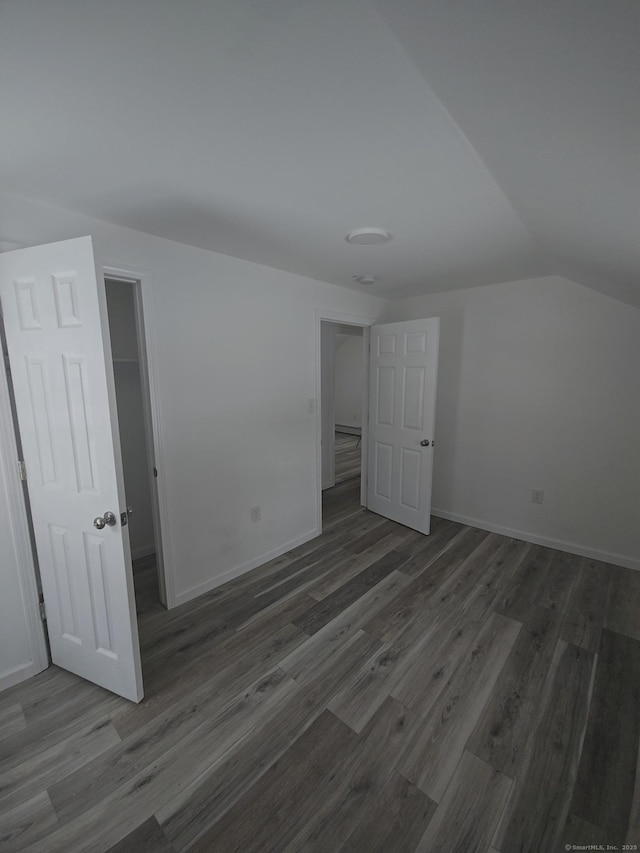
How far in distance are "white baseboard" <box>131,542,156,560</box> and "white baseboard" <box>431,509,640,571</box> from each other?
9.37ft

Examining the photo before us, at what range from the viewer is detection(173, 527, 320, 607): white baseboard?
2365 millimetres

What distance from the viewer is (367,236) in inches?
74.0

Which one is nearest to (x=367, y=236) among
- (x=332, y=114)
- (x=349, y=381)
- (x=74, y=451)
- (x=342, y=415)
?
(x=332, y=114)

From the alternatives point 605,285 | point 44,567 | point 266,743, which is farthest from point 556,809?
point 605,285

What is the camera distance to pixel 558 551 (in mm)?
2979

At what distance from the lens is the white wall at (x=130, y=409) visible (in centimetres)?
276

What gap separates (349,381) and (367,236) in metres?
6.47

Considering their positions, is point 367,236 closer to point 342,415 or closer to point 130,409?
point 130,409

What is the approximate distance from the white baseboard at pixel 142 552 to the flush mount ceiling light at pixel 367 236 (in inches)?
115

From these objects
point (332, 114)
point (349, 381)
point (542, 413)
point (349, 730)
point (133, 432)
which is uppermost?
point (332, 114)

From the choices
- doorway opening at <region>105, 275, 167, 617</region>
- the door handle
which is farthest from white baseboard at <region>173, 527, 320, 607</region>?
the door handle

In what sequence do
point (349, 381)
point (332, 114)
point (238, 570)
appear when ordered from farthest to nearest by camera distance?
point (349, 381) → point (238, 570) → point (332, 114)

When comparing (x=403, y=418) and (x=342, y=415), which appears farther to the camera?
(x=342, y=415)

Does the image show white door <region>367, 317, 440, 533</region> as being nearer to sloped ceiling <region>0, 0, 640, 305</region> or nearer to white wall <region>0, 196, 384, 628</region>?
white wall <region>0, 196, 384, 628</region>
